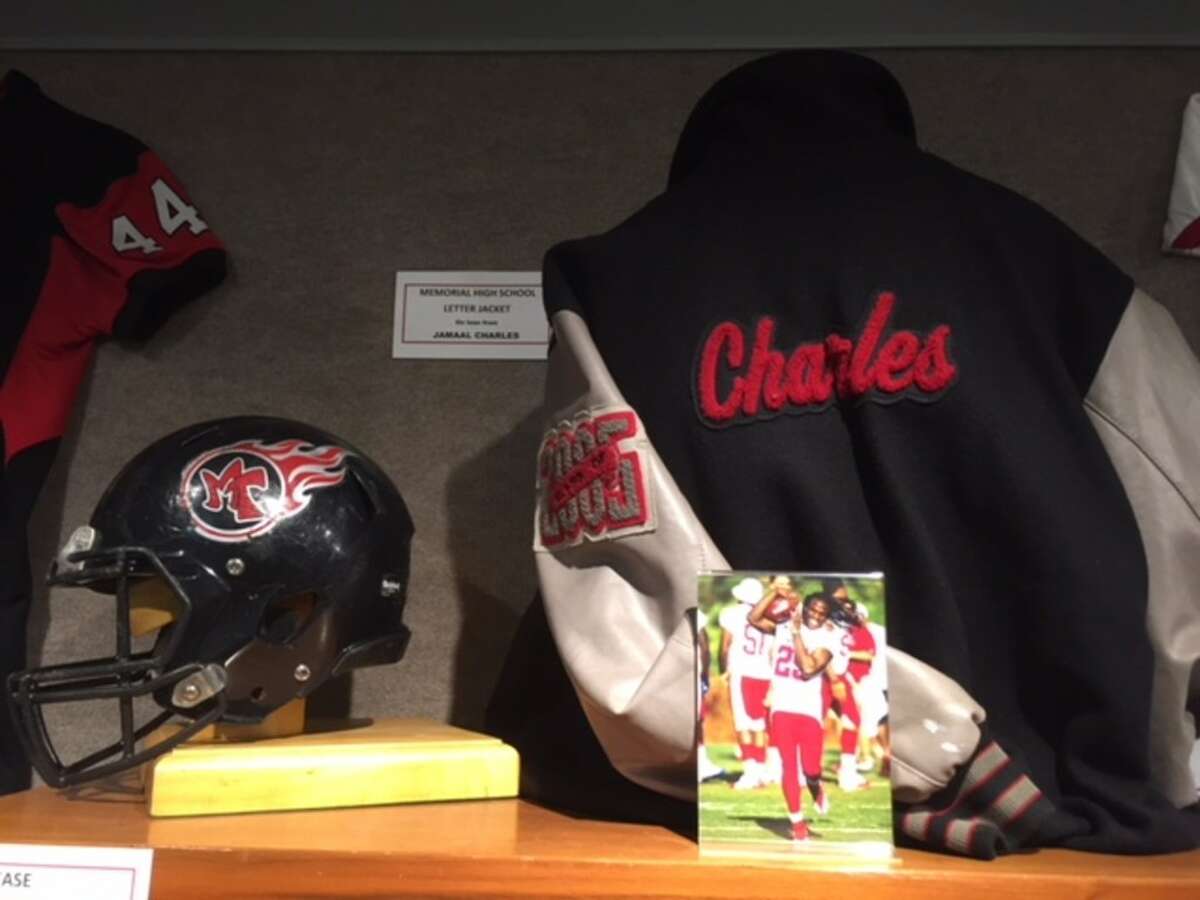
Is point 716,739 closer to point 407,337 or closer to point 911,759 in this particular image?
point 911,759

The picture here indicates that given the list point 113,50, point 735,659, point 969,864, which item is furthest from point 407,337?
point 969,864

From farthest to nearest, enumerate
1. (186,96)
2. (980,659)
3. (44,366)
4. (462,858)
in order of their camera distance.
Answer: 1. (186,96)
2. (44,366)
3. (980,659)
4. (462,858)

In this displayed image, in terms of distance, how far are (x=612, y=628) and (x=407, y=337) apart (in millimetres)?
505

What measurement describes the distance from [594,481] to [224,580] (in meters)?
0.26

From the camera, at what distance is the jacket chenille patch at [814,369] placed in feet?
2.03

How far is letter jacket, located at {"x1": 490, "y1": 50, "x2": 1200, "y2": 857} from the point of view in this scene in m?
0.58

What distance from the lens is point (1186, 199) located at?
0.98 m

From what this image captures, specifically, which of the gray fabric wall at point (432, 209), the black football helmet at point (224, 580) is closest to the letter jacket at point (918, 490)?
the black football helmet at point (224, 580)

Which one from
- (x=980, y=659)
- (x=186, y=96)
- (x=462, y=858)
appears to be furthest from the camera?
(x=186, y=96)

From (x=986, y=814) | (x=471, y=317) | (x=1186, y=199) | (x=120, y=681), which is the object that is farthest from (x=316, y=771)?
(x=1186, y=199)

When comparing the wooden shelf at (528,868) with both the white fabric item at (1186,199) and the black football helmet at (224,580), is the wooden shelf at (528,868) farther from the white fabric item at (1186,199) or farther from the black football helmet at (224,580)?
the white fabric item at (1186,199)

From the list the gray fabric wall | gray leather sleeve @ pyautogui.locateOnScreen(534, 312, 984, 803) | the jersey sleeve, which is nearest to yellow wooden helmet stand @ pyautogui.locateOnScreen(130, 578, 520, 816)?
gray leather sleeve @ pyautogui.locateOnScreen(534, 312, 984, 803)

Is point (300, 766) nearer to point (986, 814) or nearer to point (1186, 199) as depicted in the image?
point (986, 814)

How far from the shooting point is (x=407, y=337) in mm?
1031
